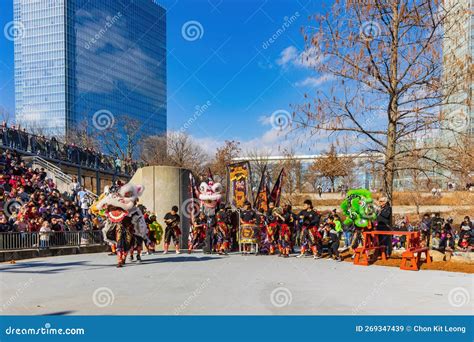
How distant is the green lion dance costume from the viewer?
12.2m

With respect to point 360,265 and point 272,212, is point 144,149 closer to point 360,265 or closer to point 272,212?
point 272,212

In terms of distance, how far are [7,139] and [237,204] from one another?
1193 centimetres

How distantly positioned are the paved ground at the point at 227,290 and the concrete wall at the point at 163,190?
5842 mm

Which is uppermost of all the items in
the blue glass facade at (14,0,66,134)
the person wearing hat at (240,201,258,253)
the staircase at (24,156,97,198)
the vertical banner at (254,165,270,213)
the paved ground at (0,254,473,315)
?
the blue glass facade at (14,0,66,134)

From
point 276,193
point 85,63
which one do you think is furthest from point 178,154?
point 85,63

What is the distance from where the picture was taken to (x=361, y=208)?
40.0 feet

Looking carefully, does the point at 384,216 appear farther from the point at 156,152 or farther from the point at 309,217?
the point at 156,152

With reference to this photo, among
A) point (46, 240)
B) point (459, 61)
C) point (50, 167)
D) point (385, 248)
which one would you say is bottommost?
point (385, 248)

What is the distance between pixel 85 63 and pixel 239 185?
321 feet

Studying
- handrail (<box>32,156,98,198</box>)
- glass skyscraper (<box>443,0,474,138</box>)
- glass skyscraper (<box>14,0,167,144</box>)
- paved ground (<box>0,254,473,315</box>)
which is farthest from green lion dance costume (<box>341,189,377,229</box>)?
glass skyscraper (<box>14,0,167,144</box>)

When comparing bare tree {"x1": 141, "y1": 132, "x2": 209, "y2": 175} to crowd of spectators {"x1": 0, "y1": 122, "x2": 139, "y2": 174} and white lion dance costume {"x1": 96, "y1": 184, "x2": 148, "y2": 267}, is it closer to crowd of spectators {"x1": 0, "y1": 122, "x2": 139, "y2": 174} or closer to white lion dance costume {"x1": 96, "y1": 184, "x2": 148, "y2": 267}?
crowd of spectators {"x1": 0, "y1": 122, "x2": 139, "y2": 174}

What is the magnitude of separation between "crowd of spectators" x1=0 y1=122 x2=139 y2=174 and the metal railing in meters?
7.63

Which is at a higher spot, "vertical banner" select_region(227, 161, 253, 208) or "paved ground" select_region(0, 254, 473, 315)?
"vertical banner" select_region(227, 161, 253, 208)

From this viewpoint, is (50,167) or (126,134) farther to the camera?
(126,134)
